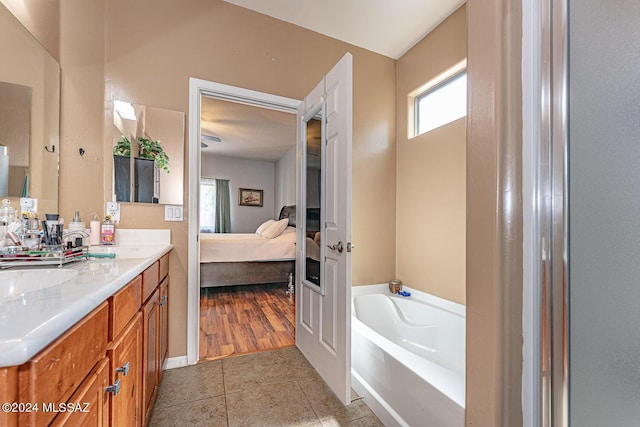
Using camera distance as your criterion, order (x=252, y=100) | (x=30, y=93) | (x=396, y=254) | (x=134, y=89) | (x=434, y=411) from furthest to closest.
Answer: (x=396, y=254), (x=252, y=100), (x=134, y=89), (x=30, y=93), (x=434, y=411)

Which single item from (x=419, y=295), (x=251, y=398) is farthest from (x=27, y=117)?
(x=419, y=295)

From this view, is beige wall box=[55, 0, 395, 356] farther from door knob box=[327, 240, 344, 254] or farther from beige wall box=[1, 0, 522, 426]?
door knob box=[327, 240, 344, 254]

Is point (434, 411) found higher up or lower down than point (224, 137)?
lower down

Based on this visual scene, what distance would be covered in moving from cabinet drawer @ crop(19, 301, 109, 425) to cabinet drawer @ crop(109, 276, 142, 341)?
0.04 m

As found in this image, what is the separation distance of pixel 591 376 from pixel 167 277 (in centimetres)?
205

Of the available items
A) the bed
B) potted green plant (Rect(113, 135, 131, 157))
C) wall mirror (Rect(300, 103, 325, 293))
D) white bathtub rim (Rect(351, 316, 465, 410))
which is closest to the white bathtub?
white bathtub rim (Rect(351, 316, 465, 410))

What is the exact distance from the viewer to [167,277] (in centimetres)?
182

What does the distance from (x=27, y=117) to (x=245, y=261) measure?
276cm

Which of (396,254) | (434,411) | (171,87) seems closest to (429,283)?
(396,254)

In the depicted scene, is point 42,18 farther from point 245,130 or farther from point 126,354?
point 245,130

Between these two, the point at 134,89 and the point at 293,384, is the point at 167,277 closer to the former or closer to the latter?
the point at 293,384

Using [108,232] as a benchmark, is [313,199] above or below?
above

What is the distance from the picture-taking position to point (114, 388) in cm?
80

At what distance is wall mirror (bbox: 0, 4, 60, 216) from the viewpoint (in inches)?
50.8
